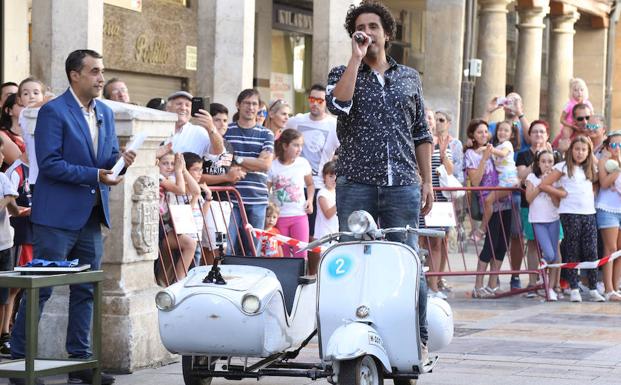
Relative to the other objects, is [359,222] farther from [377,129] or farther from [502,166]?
[502,166]

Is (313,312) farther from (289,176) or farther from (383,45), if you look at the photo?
(289,176)

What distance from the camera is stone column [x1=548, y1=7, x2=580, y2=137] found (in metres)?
31.5

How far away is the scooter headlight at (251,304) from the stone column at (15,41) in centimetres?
1145

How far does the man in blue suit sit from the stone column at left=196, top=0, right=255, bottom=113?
800 centimetres

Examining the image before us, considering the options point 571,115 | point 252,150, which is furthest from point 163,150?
point 571,115

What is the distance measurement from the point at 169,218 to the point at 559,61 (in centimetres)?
2237

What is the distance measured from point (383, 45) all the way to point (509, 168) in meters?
7.36

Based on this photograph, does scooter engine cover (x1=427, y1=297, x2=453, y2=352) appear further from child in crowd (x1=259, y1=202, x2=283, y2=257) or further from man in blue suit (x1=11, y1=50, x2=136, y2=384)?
child in crowd (x1=259, y1=202, x2=283, y2=257)

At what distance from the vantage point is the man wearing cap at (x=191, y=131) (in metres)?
11.5

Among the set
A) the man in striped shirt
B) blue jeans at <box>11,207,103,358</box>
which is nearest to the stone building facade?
the man in striped shirt

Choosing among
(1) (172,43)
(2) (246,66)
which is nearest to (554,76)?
(1) (172,43)

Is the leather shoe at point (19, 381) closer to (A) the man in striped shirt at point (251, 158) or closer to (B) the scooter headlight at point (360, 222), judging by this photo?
(B) the scooter headlight at point (360, 222)

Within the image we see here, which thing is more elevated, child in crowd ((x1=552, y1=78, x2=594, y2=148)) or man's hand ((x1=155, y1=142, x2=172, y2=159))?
child in crowd ((x1=552, y1=78, x2=594, y2=148))

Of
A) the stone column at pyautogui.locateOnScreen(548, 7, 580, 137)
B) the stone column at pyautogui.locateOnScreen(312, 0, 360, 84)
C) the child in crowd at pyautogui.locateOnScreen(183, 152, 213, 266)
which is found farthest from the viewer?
the stone column at pyautogui.locateOnScreen(548, 7, 580, 137)
